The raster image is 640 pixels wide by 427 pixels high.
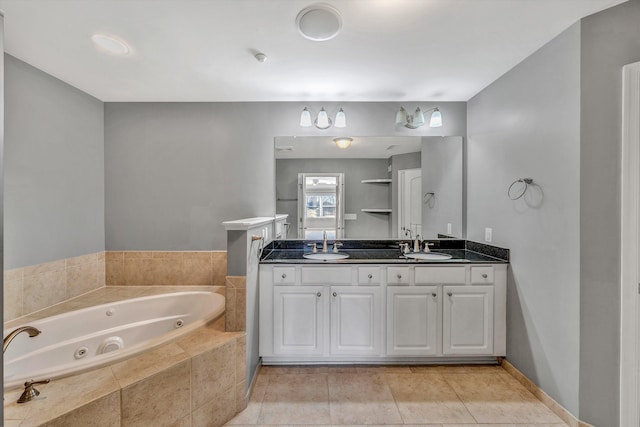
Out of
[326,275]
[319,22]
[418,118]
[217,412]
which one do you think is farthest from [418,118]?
[217,412]

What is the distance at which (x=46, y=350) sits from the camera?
72.9 inches

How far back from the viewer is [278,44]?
5.94 ft

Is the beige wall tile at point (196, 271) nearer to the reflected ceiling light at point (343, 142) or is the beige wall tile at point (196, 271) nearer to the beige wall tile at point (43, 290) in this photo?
the beige wall tile at point (43, 290)

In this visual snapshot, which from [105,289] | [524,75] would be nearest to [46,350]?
[105,289]

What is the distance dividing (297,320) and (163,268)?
1455 mm

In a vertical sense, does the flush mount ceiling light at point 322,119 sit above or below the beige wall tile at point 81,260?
above

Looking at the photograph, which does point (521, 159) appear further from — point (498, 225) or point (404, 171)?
point (404, 171)

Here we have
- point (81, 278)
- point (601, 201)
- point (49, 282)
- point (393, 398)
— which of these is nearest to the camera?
point (601, 201)

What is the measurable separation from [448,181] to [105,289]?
339cm

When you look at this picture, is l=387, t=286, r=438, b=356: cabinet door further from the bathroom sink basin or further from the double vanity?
the bathroom sink basin

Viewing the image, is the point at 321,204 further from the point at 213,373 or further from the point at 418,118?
the point at 213,373

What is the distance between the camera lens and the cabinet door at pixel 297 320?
2240mm

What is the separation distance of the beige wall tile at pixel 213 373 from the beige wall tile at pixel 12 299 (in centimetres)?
140

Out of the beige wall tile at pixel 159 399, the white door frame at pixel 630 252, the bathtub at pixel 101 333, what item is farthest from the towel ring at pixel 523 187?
the beige wall tile at pixel 159 399
